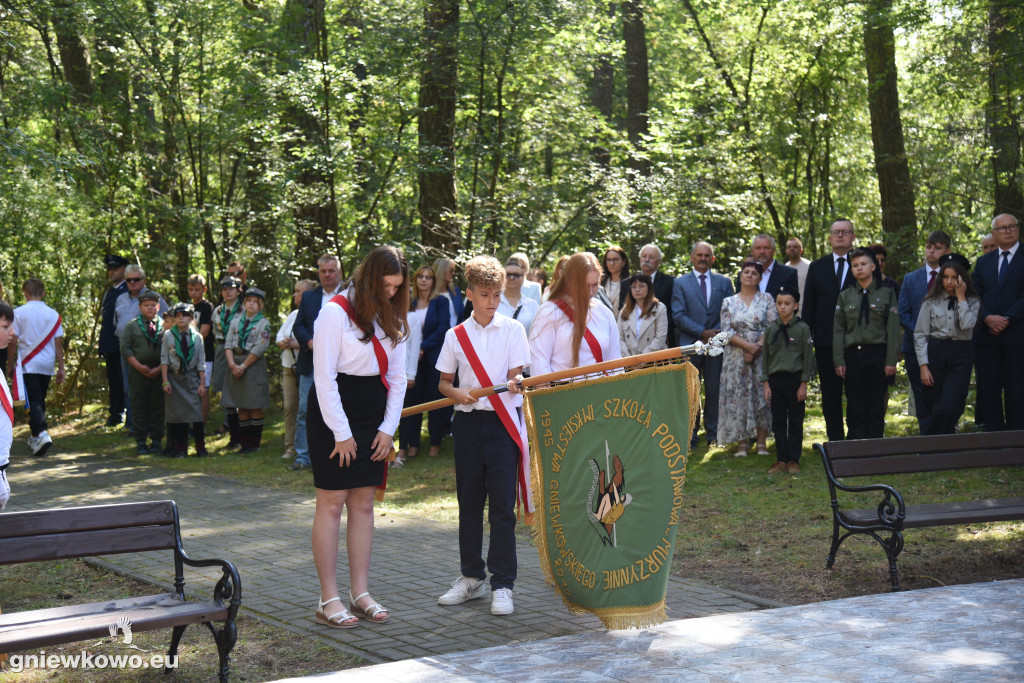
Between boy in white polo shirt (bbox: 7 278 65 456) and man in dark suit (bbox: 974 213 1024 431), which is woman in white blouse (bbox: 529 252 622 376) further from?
boy in white polo shirt (bbox: 7 278 65 456)

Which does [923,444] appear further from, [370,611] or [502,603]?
[370,611]

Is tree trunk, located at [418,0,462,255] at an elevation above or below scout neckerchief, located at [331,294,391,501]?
above

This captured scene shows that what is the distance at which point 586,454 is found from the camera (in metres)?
6.02

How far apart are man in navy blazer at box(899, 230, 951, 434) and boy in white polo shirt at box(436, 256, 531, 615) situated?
6583 millimetres

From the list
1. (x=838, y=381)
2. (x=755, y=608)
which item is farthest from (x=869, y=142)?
(x=755, y=608)

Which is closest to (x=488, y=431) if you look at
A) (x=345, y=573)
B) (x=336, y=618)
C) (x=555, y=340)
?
(x=555, y=340)

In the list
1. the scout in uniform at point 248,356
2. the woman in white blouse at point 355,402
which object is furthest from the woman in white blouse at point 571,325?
the scout in uniform at point 248,356

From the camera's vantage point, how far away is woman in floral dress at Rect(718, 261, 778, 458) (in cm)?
1152

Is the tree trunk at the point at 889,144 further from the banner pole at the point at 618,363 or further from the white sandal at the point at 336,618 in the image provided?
the white sandal at the point at 336,618

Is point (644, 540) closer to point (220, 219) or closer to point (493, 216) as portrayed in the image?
point (493, 216)

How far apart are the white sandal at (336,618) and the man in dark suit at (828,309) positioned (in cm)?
709

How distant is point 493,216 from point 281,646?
1015cm

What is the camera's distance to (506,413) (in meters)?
6.54

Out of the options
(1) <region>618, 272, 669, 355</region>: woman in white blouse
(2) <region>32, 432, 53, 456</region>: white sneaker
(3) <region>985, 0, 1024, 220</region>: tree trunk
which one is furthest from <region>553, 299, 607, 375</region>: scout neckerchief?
(2) <region>32, 432, 53, 456</region>: white sneaker
